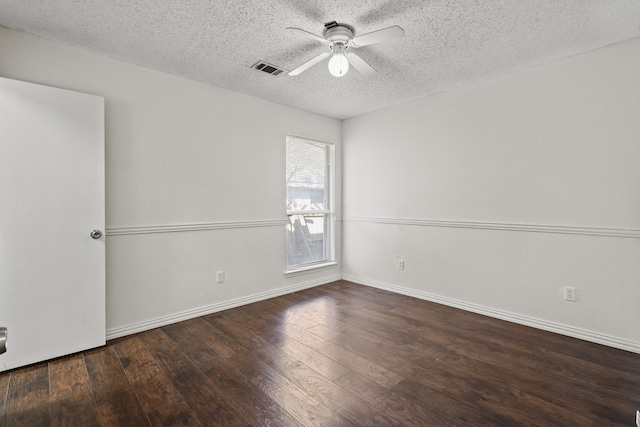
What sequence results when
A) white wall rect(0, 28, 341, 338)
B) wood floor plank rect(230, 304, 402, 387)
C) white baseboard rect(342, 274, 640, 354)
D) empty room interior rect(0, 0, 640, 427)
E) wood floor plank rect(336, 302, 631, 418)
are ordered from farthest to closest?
white wall rect(0, 28, 341, 338), white baseboard rect(342, 274, 640, 354), wood floor plank rect(230, 304, 402, 387), empty room interior rect(0, 0, 640, 427), wood floor plank rect(336, 302, 631, 418)

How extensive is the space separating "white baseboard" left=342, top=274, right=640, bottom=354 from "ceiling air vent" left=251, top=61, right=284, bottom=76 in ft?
9.40

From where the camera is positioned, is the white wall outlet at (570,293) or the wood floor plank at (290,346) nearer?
the wood floor plank at (290,346)

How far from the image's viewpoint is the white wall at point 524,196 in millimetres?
2461

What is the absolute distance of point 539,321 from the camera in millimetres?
2850

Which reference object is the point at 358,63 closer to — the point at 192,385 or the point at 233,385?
the point at 233,385

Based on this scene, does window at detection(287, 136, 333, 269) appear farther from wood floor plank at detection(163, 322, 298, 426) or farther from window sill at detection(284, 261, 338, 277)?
wood floor plank at detection(163, 322, 298, 426)

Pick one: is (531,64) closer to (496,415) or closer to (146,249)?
(496,415)

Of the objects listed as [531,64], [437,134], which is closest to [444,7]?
[531,64]

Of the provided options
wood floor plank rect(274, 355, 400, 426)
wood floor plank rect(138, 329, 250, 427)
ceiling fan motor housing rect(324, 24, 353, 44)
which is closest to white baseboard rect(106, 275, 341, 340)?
wood floor plank rect(138, 329, 250, 427)

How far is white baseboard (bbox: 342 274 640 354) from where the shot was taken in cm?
245

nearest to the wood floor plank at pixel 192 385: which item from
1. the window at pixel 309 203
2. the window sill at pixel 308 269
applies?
the window sill at pixel 308 269

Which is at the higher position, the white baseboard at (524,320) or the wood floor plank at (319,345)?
the white baseboard at (524,320)

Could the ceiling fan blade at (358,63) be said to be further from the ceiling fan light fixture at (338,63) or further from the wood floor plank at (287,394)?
the wood floor plank at (287,394)

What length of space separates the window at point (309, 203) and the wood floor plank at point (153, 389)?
6.68 ft
